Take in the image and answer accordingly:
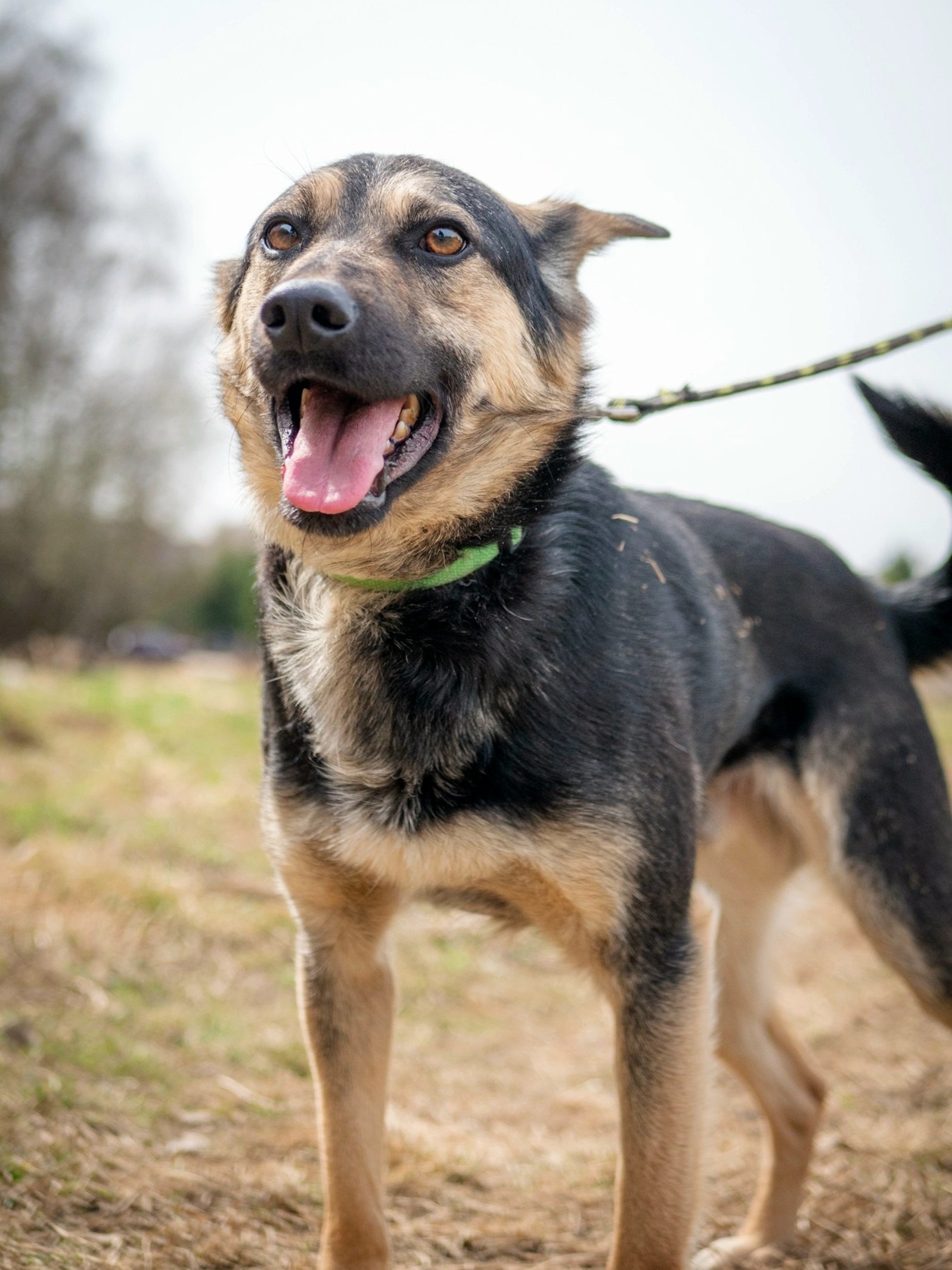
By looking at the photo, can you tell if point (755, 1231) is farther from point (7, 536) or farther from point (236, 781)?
point (7, 536)

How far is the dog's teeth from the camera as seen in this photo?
2602mm

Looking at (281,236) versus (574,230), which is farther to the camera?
(574,230)

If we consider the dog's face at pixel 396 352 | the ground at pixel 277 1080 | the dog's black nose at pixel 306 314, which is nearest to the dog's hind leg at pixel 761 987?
the ground at pixel 277 1080

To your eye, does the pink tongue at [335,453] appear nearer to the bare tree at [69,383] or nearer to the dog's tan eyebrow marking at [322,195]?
the dog's tan eyebrow marking at [322,195]

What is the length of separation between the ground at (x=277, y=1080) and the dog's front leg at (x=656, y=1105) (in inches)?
9.9

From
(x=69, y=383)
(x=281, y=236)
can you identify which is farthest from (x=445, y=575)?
(x=69, y=383)

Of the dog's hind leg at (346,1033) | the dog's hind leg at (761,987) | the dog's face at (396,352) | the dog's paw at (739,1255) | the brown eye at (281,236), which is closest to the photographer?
the dog's face at (396,352)

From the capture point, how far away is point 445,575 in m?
2.78

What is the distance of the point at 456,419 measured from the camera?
269 cm

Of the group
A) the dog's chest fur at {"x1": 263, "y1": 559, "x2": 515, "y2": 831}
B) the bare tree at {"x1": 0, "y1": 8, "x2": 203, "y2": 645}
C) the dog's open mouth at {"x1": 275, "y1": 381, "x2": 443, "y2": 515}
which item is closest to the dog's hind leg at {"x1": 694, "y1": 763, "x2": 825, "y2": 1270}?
the dog's chest fur at {"x1": 263, "y1": 559, "x2": 515, "y2": 831}

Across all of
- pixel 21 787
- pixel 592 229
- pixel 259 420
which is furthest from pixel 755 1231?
pixel 21 787

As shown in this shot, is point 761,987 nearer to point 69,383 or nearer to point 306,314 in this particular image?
point 306,314

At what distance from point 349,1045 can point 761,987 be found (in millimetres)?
1714

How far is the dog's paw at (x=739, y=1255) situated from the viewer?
3160 mm
